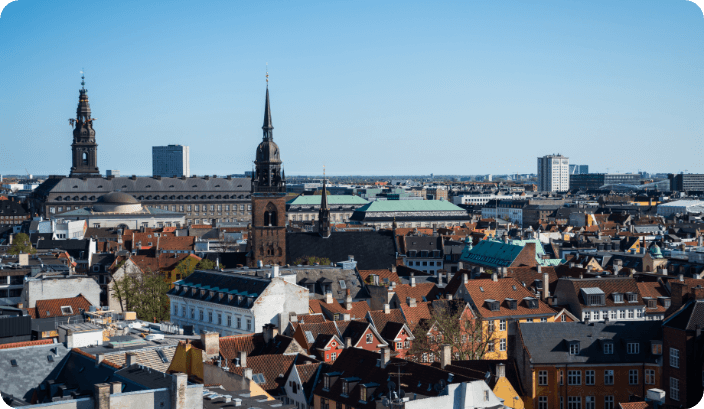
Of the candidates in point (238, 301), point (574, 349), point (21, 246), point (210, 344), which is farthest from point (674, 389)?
point (21, 246)

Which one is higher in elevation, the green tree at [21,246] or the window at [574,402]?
the green tree at [21,246]

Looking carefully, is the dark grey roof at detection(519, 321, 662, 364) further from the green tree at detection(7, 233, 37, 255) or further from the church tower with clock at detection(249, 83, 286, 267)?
the green tree at detection(7, 233, 37, 255)

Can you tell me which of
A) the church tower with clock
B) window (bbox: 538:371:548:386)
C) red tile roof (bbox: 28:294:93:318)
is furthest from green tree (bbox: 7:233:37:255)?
window (bbox: 538:371:548:386)

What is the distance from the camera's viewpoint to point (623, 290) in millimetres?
77062

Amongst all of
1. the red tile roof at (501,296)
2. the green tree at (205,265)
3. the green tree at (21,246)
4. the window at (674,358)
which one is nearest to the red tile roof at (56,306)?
the green tree at (205,265)

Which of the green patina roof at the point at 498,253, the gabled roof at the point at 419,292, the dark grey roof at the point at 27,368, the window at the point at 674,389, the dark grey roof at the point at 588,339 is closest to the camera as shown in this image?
the dark grey roof at the point at 27,368

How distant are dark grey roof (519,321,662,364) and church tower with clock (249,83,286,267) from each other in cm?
6068

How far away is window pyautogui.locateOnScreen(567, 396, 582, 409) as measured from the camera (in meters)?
55.0

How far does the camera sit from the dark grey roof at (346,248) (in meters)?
116

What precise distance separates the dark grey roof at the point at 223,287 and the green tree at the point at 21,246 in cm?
4173

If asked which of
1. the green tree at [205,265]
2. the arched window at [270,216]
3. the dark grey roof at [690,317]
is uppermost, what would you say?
the arched window at [270,216]

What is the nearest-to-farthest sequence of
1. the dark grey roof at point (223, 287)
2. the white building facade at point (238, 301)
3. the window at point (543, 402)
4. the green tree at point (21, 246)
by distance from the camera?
the window at point (543, 402) → the white building facade at point (238, 301) → the dark grey roof at point (223, 287) → the green tree at point (21, 246)

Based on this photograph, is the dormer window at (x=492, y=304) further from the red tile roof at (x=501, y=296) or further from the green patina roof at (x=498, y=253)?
the green patina roof at (x=498, y=253)

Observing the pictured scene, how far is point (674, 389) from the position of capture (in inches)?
2072
